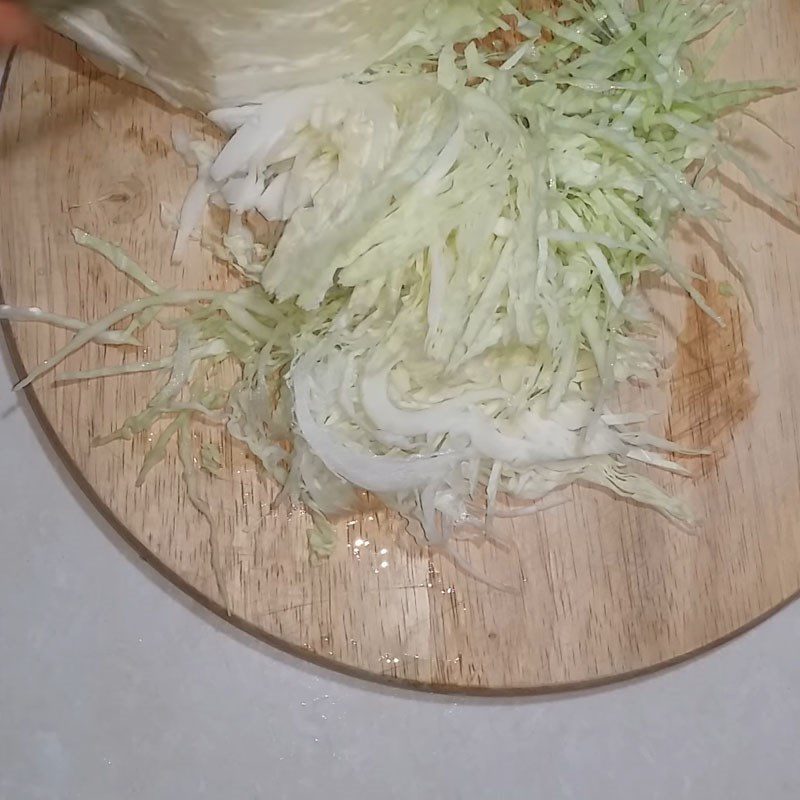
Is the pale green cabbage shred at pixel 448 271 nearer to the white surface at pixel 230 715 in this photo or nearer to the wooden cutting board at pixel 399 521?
the wooden cutting board at pixel 399 521

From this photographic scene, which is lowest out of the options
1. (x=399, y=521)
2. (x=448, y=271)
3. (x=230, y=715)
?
(x=230, y=715)

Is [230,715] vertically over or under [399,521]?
under

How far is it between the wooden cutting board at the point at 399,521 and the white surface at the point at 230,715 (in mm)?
179

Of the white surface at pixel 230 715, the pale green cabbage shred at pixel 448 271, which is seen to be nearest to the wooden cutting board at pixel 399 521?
the pale green cabbage shred at pixel 448 271

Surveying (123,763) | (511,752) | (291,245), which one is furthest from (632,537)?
(123,763)

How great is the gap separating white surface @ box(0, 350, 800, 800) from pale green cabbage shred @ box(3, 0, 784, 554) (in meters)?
0.27

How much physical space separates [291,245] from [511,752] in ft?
2.26

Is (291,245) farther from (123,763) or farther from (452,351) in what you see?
(123,763)

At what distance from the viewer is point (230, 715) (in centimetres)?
104

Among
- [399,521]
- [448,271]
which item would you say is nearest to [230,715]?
[399,521]

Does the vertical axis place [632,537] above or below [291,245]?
below

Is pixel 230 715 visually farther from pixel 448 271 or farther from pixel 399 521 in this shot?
pixel 448 271

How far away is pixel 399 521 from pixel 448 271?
0.29 m

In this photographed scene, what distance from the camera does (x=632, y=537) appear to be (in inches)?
36.2
